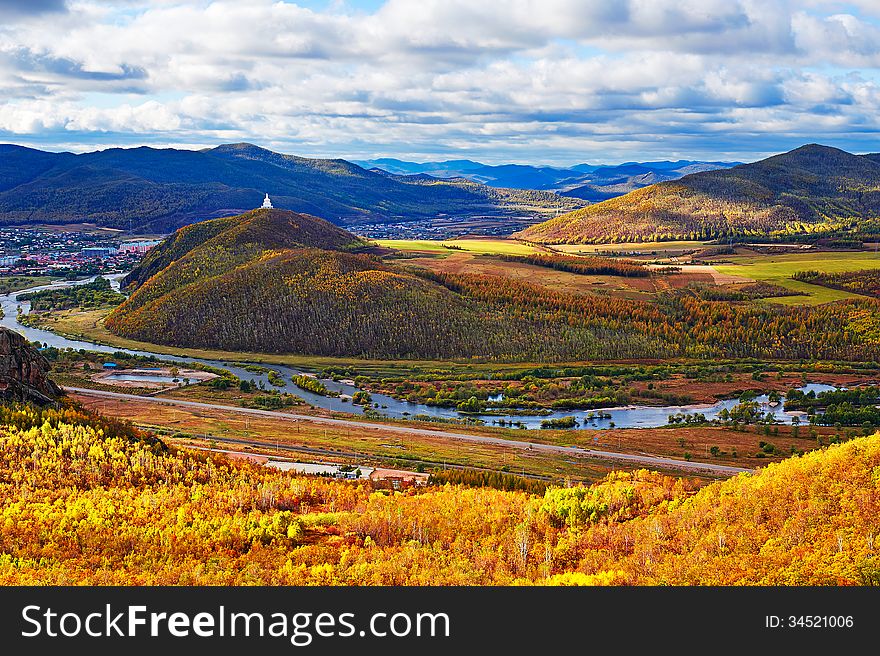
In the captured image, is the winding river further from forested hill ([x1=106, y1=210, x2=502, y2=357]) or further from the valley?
forested hill ([x1=106, y1=210, x2=502, y2=357])

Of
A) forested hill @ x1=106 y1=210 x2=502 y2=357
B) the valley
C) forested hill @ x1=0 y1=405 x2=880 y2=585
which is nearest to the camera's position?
forested hill @ x1=0 y1=405 x2=880 y2=585

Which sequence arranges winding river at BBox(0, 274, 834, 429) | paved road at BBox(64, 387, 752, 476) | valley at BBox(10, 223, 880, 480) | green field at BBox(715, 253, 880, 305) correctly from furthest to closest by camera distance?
green field at BBox(715, 253, 880, 305), winding river at BBox(0, 274, 834, 429), valley at BBox(10, 223, 880, 480), paved road at BBox(64, 387, 752, 476)

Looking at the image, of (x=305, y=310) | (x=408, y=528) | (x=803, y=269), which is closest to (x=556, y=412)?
(x=408, y=528)

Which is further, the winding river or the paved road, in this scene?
the winding river

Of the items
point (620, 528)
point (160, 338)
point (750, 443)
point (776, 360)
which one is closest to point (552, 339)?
point (776, 360)

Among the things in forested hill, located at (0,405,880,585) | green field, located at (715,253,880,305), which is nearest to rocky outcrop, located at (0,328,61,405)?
forested hill, located at (0,405,880,585)

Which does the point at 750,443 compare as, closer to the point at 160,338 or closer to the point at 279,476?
the point at 279,476

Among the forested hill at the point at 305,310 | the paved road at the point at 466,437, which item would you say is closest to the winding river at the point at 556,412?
the paved road at the point at 466,437
